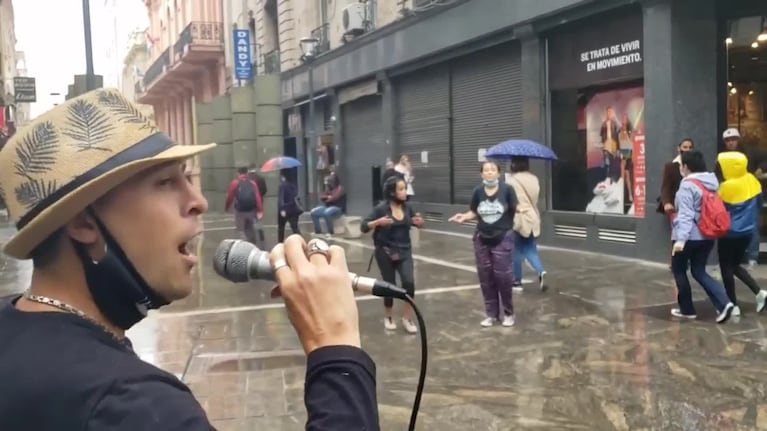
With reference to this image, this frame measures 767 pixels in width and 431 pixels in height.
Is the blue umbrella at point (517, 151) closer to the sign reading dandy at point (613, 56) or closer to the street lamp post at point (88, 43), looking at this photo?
the sign reading dandy at point (613, 56)

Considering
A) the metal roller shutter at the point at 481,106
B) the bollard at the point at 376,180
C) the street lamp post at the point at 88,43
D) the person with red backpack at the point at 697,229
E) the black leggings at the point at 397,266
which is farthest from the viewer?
the bollard at the point at 376,180

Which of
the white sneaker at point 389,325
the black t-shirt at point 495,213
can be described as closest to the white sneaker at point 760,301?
the black t-shirt at point 495,213

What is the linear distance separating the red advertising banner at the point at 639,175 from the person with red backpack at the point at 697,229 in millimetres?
4290

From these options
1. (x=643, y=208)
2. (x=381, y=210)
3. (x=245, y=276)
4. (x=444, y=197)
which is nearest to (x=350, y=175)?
(x=444, y=197)

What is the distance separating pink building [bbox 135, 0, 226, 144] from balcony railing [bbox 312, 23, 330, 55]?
1244 cm

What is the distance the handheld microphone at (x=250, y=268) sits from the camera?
1.75 metres

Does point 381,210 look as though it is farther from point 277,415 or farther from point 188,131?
point 188,131

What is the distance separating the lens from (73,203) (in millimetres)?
1402

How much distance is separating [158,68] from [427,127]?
31.8 metres

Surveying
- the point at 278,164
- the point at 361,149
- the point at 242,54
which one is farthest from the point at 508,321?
the point at 242,54

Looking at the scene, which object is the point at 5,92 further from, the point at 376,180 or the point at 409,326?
the point at 409,326

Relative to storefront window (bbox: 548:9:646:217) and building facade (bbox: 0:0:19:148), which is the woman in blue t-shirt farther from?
building facade (bbox: 0:0:19:148)

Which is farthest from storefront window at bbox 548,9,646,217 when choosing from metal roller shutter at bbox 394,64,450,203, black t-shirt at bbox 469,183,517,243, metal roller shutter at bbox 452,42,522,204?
black t-shirt at bbox 469,183,517,243

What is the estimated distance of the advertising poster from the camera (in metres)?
12.9
